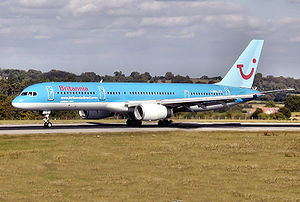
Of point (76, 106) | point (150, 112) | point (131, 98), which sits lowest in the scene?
point (150, 112)

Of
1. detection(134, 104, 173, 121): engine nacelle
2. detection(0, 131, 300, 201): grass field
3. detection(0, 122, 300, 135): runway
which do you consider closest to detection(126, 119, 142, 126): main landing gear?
detection(0, 122, 300, 135): runway

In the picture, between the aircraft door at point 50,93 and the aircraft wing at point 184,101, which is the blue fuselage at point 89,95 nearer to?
the aircraft door at point 50,93

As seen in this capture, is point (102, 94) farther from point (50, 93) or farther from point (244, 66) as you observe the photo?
point (244, 66)

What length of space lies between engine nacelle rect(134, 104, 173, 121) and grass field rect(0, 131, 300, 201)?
1118cm

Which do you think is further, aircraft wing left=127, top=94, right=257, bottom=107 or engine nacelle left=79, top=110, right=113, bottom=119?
engine nacelle left=79, top=110, right=113, bottom=119

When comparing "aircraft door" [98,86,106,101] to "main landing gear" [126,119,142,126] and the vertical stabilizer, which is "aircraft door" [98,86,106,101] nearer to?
"main landing gear" [126,119,142,126]

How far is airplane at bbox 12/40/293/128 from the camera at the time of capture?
4750cm

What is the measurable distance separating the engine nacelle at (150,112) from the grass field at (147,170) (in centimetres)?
1118

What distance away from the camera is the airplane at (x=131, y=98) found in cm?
Answer: 4750

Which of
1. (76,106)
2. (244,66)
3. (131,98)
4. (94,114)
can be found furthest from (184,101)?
(244,66)

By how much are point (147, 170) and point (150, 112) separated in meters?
25.4

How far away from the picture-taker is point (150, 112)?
159ft

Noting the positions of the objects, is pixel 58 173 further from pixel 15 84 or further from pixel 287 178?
pixel 15 84

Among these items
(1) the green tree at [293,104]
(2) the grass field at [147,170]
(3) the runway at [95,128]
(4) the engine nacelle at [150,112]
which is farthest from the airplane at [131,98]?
(1) the green tree at [293,104]
